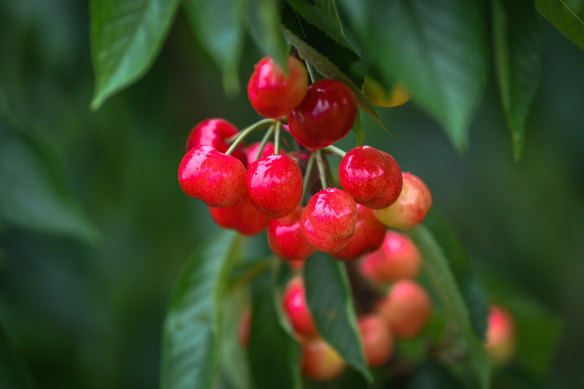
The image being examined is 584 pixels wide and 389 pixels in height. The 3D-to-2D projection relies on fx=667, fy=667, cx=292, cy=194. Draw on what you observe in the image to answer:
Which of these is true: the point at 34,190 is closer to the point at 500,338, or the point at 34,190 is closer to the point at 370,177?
the point at 370,177

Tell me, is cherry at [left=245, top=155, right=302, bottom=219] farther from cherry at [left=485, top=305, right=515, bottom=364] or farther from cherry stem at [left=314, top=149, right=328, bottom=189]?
cherry at [left=485, top=305, right=515, bottom=364]

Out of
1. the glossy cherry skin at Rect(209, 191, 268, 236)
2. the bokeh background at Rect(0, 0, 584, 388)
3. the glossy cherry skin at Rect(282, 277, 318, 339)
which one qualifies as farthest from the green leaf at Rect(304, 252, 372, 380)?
the bokeh background at Rect(0, 0, 584, 388)

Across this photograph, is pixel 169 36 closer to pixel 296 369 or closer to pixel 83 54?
pixel 83 54

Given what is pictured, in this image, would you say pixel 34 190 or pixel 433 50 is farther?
pixel 34 190

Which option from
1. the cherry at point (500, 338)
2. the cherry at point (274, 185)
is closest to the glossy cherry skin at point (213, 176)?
the cherry at point (274, 185)

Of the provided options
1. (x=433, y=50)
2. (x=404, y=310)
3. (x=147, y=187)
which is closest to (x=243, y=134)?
(x=433, y=50)

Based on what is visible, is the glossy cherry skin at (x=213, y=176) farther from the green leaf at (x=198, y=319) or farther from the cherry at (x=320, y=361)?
the cherry at (x=320, y=361)
